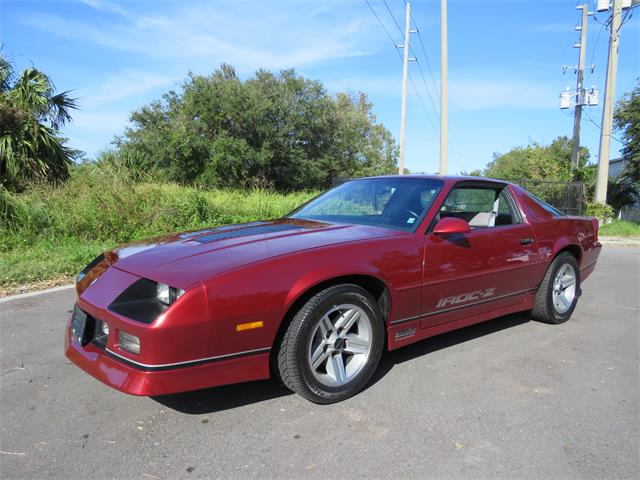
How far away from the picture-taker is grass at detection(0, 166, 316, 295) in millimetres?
6706

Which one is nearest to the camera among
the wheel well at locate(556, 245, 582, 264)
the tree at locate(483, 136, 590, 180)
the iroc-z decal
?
the iroc-z decal

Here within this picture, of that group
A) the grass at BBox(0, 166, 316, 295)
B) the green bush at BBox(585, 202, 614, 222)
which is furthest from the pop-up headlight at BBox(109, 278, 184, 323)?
the green bush at BBox(585, 202, 614, 222)

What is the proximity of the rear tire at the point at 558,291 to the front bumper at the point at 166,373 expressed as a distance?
3014 millimetres

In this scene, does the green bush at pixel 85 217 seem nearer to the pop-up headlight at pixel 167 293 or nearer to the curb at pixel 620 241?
the pop-up headlight at pixel 167 293

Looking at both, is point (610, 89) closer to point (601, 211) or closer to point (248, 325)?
point (601, 211)

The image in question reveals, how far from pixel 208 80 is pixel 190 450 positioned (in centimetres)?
2819

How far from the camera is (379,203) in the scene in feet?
12.5

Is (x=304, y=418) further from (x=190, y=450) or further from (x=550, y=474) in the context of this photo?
(x=550, y=474)

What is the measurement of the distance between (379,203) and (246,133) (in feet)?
82.9

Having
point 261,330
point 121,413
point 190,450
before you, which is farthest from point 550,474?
point 121,413

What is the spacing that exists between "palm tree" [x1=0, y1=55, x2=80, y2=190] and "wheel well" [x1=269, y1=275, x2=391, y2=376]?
9993 millimetres

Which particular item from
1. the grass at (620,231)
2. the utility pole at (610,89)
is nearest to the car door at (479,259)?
the grass at (620,231)

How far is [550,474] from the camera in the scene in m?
2.22

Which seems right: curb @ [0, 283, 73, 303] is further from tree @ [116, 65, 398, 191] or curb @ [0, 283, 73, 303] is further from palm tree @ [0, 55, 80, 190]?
tree @ [116, 65, 398, 191]
